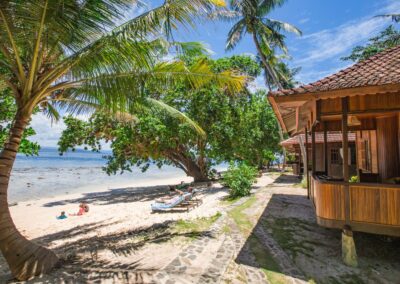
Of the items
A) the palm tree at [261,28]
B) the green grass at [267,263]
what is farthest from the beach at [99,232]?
the palm tree at [261,28]

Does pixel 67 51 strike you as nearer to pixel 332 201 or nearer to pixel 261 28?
pixel 332 201

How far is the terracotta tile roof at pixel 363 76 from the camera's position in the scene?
4.47 metres

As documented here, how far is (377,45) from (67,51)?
25948mm

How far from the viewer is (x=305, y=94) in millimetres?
4824

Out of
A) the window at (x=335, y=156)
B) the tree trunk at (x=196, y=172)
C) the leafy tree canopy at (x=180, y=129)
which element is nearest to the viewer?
the leafy tree canopy at (x=180, y=129)

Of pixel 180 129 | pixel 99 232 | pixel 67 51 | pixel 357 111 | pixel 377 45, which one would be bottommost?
pixel 99 232

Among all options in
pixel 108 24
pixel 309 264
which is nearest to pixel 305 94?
pixel 309 264

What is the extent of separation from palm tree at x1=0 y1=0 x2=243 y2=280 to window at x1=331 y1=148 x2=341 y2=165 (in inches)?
685

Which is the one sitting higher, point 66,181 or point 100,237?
point 100,237

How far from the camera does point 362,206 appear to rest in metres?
4.84

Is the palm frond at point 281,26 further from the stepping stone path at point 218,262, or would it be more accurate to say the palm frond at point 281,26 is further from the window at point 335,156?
the stepping stone path at point 218,262

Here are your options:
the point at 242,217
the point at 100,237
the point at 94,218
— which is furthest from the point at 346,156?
the point at 94,218

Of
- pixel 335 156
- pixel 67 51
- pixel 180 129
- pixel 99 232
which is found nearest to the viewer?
pixel 67 51

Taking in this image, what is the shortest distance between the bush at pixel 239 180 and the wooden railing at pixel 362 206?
7486mm
